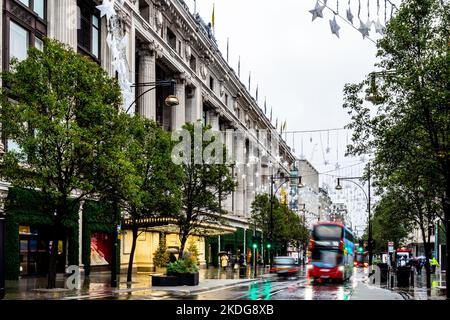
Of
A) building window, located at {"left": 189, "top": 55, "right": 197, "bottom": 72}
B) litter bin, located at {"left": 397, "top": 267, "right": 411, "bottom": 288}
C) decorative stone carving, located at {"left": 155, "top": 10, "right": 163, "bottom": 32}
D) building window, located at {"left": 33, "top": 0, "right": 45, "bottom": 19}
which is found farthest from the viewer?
building window, located at {"left": 189, "top": 55, "right": 197, "bottom": 72}

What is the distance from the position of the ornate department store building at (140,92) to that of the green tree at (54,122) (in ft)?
5.24

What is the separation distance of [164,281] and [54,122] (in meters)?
11.7

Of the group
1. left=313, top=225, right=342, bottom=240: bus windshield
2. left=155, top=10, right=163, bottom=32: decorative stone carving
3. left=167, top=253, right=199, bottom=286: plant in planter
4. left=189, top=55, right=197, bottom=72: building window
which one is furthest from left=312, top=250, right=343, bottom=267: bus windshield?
left=189, top=55, right=197, bottom=72: building window

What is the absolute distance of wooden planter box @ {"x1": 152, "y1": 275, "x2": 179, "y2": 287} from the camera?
32969mm

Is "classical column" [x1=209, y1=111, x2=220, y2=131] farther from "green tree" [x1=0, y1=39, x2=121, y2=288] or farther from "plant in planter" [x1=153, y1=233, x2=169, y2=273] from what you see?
"green tree" [x1=0, y1=39, x2=121, y2=288]

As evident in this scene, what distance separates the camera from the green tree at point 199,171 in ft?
154

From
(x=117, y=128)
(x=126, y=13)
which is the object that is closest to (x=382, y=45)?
(x=117, y=128)

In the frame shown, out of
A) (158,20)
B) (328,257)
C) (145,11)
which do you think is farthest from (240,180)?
(328,257)

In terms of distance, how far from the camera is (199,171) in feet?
155

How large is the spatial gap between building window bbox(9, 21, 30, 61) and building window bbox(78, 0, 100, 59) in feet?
24.1

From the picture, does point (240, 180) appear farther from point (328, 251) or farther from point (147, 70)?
point (328, 251)

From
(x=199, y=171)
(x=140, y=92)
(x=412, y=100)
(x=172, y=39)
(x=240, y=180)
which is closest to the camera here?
(x=412, y=100)

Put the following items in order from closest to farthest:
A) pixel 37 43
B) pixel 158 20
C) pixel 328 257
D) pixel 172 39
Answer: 1. pixel 37 43
2. pixel 328 257
3. pixel 158 20
4. pixel 172 39

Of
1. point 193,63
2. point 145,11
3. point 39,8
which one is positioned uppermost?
point 145,11
